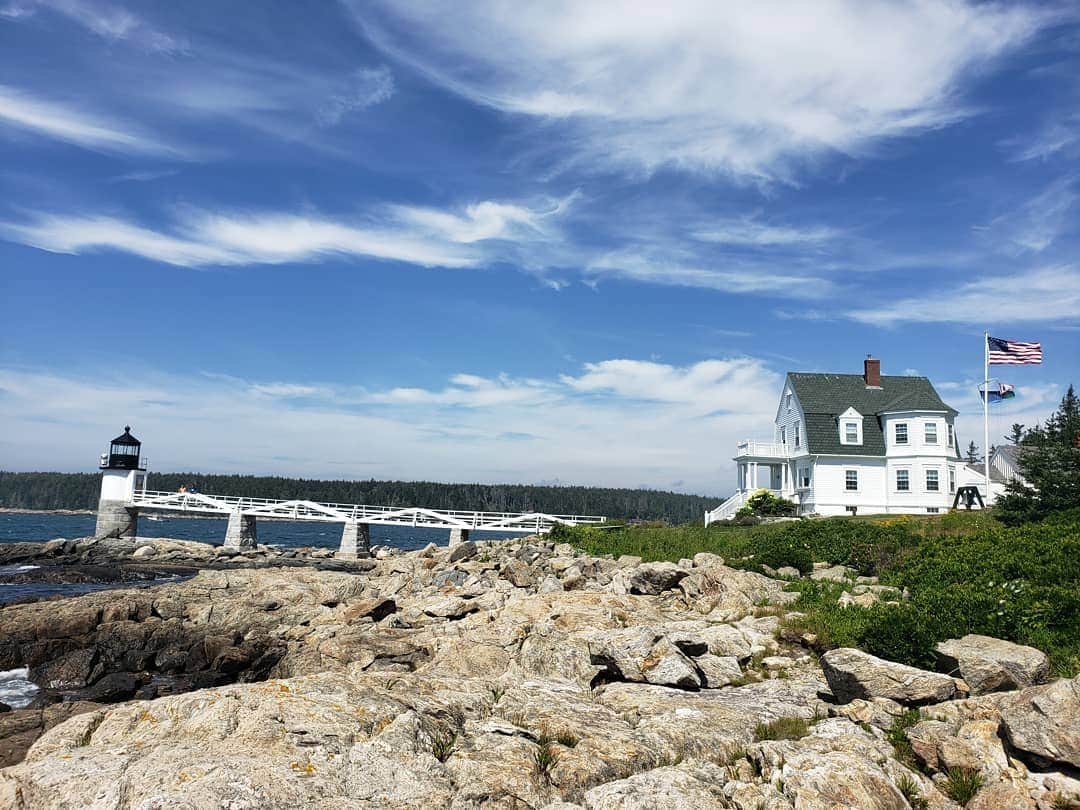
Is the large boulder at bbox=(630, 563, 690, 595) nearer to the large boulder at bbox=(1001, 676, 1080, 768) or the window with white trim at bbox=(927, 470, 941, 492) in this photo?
the large boulder at bbox=(1001, 676, 1080, 768)

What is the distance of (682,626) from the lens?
14.1 metres

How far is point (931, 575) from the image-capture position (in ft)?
54.6

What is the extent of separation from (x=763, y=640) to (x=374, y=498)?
432 ft

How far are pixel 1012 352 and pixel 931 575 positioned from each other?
86.0ft

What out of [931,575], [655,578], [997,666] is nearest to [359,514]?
[655,578]

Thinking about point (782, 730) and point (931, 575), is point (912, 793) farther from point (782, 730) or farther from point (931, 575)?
point (931, 575)

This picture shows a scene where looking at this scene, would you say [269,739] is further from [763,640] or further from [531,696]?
[763,640]

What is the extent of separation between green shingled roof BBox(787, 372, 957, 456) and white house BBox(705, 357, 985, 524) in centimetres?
6

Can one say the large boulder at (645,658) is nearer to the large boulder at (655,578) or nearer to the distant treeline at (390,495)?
the large boulder at (655,578)

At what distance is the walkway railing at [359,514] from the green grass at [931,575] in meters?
14.4

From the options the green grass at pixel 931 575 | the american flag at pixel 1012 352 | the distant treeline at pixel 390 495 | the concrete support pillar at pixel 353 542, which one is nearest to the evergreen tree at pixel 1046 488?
the green grass at pixel 931 575

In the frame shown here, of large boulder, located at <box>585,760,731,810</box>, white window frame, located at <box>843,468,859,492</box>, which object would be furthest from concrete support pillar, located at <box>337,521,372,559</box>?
large boulder, located at <box>585,760,731,810</box>

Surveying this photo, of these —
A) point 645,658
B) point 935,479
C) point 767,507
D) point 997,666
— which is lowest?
point 645,658

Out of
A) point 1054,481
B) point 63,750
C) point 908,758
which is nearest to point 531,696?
point 908,758
